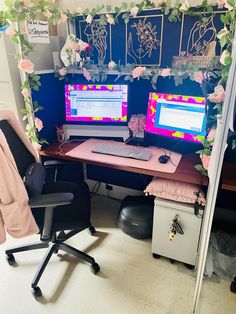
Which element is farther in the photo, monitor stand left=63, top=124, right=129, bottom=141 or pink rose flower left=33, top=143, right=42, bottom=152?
monitor stand left=63, top=124, right=129, bottom=141

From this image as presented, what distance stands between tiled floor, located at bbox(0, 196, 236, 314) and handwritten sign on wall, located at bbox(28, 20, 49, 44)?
1.58 meters

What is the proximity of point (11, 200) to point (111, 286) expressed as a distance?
874 mm

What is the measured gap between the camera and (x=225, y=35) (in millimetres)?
1206

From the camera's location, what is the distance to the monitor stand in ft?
6.49

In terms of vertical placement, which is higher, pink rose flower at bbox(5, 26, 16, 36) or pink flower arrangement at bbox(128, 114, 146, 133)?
pink rose flower at bbox(5, 26, 16, 36)

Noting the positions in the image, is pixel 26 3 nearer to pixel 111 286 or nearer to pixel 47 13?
pixel 47 13

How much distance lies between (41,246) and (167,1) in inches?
74.7

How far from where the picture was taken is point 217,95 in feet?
4.30

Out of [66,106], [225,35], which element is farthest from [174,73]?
[66,106]

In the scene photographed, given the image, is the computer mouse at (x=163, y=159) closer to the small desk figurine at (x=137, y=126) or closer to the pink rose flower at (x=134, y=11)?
the small desk figurine at (x=137, y=126)

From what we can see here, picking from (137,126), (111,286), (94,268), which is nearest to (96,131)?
(137,126)

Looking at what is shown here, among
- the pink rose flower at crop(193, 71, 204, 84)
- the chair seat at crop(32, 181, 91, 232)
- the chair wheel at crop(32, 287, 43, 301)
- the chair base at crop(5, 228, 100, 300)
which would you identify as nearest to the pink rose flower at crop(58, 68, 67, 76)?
the chair seat at crop(32, 181, 91, 232)

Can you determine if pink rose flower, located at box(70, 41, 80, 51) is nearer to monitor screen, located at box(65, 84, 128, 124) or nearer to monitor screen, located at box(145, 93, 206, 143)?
monitor screen, located at box(65, 84, 128, 124)

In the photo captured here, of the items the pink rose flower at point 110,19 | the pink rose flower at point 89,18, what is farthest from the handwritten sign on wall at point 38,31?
the pink rose flower at point 110,19
